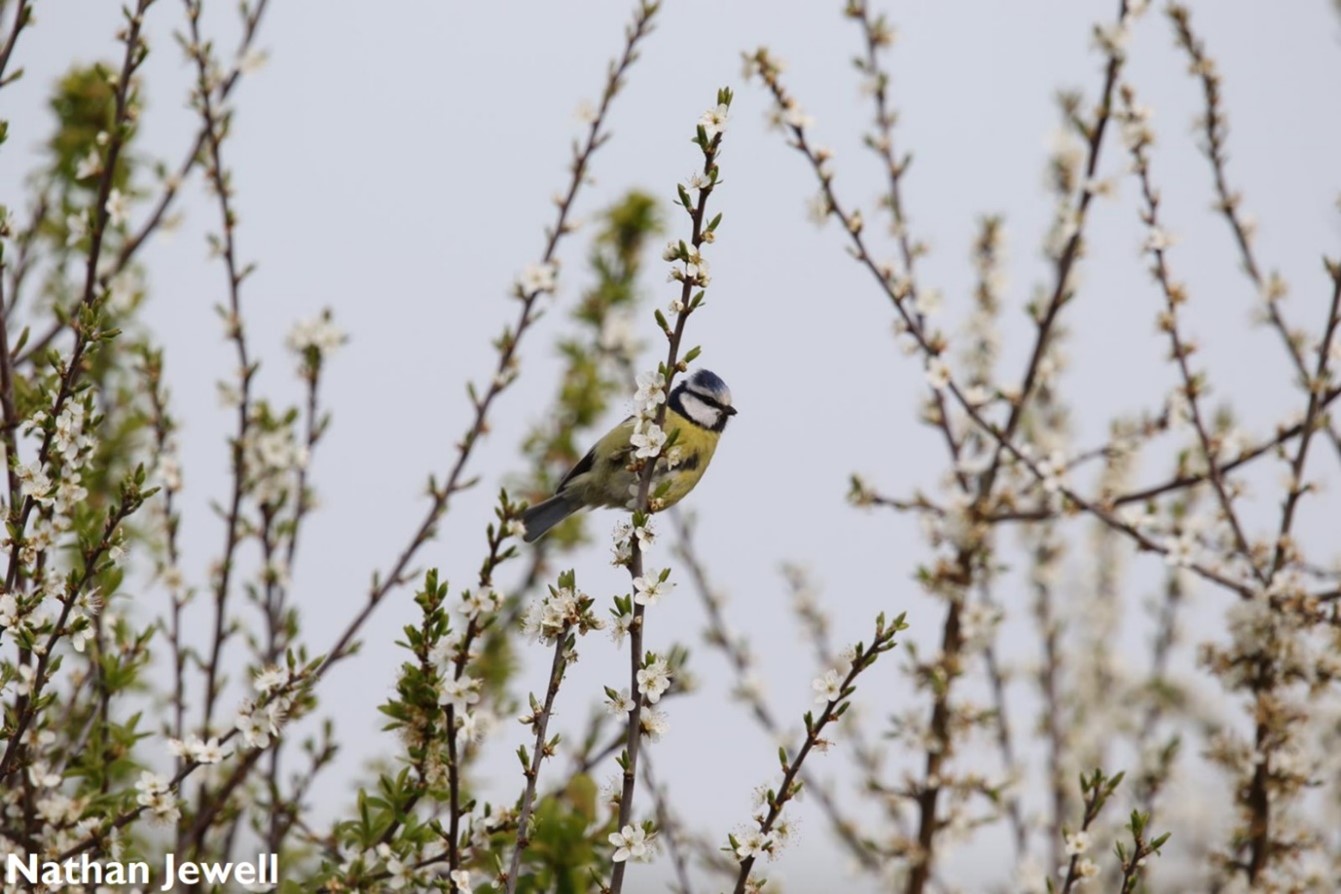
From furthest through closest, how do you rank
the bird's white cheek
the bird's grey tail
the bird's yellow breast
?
the bird's grey tail → the bird's white cheek → the bird's yellow breast

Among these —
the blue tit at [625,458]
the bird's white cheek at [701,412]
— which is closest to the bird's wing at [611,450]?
the blue tit at [625,458]

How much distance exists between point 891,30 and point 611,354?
195 centimetres

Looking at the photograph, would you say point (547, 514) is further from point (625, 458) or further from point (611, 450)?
point (625, 458)

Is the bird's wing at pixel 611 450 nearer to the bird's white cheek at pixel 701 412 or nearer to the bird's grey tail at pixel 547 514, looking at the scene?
the bird's grey tail at pixel 547 514

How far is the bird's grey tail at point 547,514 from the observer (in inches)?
183

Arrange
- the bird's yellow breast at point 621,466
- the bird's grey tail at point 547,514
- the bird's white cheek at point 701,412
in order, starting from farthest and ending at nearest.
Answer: the bird's grey tail at point 547,514 < the bird's white cheek at point 701,412 < the bird's yellow breast at point 621,466

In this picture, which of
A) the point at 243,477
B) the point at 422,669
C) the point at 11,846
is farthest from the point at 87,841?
the point at 243,477

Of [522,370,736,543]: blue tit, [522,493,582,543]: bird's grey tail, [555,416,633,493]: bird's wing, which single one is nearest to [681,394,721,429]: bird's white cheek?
[522,370,736,543]: blue tit

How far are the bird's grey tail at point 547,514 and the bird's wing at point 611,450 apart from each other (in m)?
0.06

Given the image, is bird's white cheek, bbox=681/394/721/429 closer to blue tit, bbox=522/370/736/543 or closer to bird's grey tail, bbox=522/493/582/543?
blue tit, bbox=522/370/736/543

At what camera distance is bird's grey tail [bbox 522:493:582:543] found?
183 inches

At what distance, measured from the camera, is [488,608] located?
2.64 metres

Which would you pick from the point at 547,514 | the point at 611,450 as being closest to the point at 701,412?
the point at 611,450

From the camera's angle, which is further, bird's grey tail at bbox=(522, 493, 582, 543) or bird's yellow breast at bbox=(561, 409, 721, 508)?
bird's grey tail at bbox=(522, 493, 582, 543)
